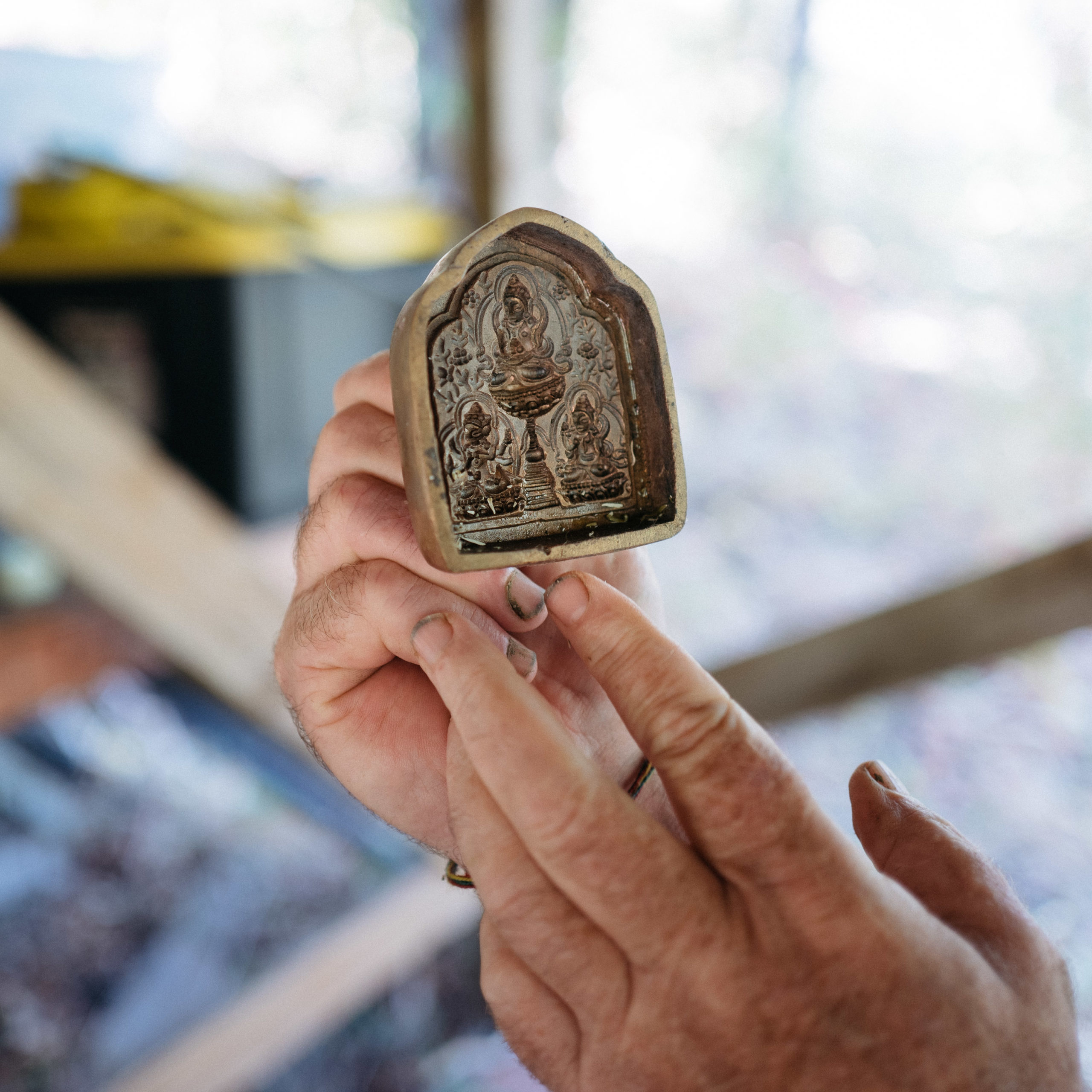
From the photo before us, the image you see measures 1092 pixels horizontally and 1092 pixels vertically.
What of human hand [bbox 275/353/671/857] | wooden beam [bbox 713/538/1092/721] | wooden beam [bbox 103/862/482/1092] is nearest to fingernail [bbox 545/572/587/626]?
human hand [bbox 275/353/671/857]

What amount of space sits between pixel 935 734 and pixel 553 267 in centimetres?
262

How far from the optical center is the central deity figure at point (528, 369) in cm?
83

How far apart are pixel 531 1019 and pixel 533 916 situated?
3.9 inches

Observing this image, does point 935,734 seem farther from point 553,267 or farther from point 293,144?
point 293,144

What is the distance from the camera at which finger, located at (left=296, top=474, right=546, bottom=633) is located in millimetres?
875

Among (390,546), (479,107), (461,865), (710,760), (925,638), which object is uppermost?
(479,107)

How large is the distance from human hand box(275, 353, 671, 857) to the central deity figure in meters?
0.11

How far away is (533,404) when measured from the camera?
87cm

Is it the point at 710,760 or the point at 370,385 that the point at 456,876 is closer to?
the point at 710,760

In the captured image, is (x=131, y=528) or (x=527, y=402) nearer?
(x=527, y=402)

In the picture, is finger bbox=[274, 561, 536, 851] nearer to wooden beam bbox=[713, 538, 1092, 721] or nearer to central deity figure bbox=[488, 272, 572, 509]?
central deity figure bbox=[488, 272, 572, 509]

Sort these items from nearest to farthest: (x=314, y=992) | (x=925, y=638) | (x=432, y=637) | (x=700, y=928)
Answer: (x=700, y=928), (x=432, y=637), (x=925, y=638), (x=314, y=992)

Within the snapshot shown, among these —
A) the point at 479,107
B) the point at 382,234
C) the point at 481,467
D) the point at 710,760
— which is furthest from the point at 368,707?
the point at 382,234

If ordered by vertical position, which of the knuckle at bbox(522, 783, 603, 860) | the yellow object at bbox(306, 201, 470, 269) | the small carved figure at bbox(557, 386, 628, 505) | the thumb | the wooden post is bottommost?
the thumb
